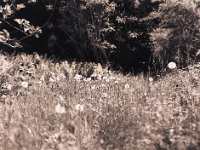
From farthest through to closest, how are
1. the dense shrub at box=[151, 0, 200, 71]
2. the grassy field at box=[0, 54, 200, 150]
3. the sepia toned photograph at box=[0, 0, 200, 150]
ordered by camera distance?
the dense shrub at box=[151, 0, 200, 71] < the sepia toned photograph at box=[0, 0, 200, 150] < the grassy field at box=[0, 54, 200, 150]

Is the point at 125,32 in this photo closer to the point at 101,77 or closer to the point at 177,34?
the point at 177,34

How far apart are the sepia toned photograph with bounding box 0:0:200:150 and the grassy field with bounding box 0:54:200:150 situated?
0.01 meters

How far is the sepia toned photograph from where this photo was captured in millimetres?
4371

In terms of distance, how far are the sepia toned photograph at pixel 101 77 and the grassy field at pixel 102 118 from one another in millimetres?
10

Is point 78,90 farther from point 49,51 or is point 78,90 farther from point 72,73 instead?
point 49,51

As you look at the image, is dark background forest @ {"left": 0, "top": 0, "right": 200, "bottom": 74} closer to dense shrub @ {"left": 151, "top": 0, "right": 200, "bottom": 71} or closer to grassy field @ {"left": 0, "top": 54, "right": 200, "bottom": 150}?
dense shrub @ {"left": 151, "top": 0, "right": 200, "bottom": 71}

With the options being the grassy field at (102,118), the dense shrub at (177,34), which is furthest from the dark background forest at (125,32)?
the grassy field at (102,118)

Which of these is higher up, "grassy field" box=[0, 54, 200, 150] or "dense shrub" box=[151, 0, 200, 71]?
"dense shrub" box=[151, 0, 200, 71]

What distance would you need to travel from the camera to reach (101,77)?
29.2ft

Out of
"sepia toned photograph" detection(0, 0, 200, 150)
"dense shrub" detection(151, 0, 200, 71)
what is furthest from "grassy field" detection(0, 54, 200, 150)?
"dense shrub" detection(151, 0, 200, 71)

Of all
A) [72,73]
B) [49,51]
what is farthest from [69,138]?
[49,51]

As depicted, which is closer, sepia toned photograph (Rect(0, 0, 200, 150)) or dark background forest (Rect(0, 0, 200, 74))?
sepia toned photograph (Rect(0, 0, 200, 150))

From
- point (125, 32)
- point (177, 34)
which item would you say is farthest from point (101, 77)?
point (177, 34)

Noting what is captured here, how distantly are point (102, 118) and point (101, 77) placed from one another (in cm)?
396
